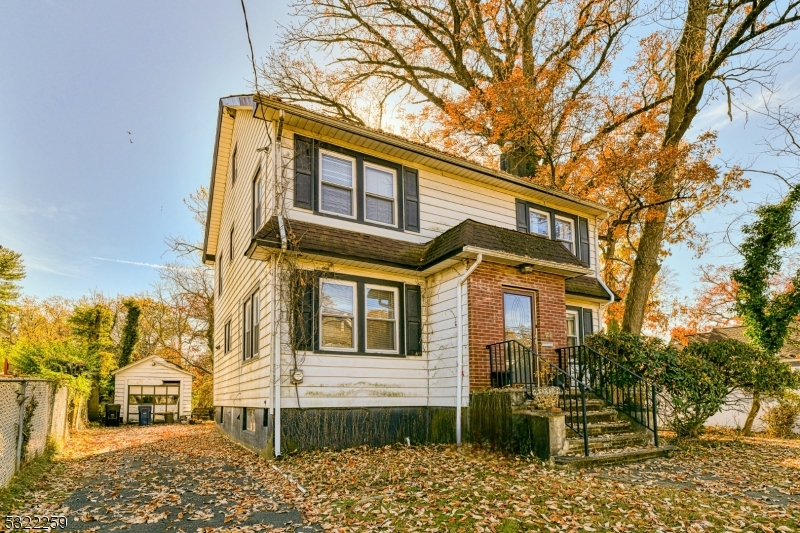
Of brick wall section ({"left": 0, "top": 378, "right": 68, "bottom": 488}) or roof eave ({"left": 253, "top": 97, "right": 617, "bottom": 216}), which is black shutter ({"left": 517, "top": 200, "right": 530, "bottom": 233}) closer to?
roof eave ({"left": 253, "top": 97, "right": 617, "bottom": 216})

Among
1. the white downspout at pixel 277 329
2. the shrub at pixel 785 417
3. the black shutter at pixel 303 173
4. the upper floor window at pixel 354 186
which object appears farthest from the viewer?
the shrub at pixel 785 417

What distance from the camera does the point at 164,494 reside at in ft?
22.4

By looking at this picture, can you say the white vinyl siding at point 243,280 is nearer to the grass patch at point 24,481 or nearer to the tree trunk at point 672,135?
the grass patch at point 24,481

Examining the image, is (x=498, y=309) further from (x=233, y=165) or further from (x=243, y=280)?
(x=233, y=165)

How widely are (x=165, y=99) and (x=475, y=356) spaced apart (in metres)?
9.14

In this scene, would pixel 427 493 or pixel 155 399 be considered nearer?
pixel 427 493

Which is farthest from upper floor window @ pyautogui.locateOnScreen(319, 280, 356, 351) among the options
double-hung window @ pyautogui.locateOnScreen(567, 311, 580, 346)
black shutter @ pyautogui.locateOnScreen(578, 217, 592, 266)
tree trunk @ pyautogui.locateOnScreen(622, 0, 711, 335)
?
tree trunk @ pyautogui.locateOnScreen(622, 0, 711, 335)

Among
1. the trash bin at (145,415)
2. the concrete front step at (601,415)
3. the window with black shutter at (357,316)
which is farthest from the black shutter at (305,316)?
the trash bin at (145,415)

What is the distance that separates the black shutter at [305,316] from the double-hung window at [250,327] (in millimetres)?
1718

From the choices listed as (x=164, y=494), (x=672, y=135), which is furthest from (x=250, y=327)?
(x=672, y=135)

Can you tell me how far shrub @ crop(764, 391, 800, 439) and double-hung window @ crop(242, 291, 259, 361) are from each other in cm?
1288

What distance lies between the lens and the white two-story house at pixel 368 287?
364 inches

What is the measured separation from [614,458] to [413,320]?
441 cm

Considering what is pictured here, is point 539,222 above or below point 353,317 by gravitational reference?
above
